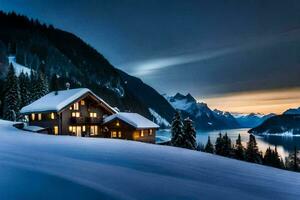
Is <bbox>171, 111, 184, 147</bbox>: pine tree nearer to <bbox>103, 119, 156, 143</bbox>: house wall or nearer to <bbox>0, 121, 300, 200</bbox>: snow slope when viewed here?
<bbox>103, 119, 156, 143</bbox>: house wall

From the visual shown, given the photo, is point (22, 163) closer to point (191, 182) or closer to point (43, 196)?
point (43, 196)

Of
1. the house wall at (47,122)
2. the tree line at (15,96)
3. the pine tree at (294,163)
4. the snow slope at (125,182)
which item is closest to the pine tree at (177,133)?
the house wall at (47,122)

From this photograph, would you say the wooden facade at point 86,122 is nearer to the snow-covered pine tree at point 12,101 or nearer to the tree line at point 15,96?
the snow-covered pine tree at point 12,101

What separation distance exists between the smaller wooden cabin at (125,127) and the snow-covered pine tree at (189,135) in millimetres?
6283

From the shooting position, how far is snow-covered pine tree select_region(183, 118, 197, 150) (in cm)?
5649

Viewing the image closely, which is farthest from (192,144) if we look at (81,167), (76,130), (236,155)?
(81,167)

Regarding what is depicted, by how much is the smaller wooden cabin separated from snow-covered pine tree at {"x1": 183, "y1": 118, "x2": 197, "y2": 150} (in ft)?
20.6

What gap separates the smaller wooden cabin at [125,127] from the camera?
55.7 metres

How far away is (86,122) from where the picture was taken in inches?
2079

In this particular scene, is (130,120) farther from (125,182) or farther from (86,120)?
(125,182)

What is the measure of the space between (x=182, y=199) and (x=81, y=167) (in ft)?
16.7

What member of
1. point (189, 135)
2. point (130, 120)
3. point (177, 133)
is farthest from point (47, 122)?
point (189, 135)

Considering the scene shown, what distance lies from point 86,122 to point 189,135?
1863 cm

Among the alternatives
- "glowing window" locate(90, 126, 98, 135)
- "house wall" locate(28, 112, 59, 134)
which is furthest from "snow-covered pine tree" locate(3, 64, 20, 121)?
"glowing window" locate(90, 126, 98, 135)
